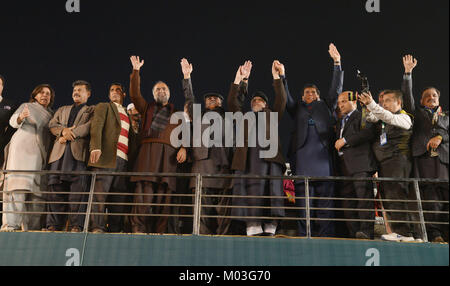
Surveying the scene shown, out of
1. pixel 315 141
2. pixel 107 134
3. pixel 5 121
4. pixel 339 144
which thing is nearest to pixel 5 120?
pixel 5 121

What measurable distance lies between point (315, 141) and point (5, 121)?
12.8 feet

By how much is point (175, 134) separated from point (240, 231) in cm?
137

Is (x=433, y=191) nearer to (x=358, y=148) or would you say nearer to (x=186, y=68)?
(x=358, y=148)

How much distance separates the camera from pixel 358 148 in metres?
5.71

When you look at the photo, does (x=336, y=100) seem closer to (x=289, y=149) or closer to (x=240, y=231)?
(x=289, y=149)

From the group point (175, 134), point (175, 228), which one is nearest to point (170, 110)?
point (175, 134)

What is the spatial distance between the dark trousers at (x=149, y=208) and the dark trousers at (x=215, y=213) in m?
0.42

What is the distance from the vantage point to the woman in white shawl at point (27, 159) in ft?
18.4

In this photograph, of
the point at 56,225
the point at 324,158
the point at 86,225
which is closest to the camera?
the point at 86,225

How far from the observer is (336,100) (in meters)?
6.16

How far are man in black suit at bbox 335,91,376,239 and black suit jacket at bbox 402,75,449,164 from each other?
475 millimetres

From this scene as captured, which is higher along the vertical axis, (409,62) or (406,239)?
(409,62)

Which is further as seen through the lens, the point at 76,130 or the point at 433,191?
the point at 76,130

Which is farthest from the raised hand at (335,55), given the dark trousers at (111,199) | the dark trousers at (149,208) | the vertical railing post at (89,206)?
the vertical railing post at (89,206)
